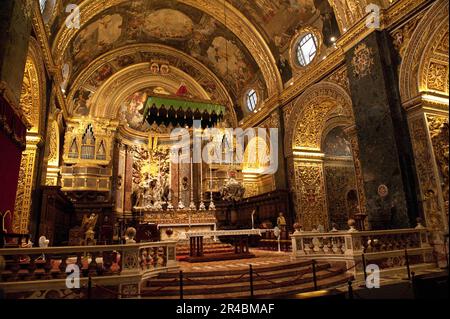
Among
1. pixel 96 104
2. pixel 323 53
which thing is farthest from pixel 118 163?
pixel 323 53

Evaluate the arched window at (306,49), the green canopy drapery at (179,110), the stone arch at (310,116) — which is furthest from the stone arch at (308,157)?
the green canopy drapery at (179,110)

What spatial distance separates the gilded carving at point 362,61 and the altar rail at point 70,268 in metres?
7.79

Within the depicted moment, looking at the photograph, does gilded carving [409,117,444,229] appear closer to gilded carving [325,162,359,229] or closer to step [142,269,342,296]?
step [142,269,342,296]

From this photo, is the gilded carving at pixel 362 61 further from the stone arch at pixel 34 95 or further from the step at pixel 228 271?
the stone arch at pixel 34 95

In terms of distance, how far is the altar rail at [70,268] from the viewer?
4324 millimetres

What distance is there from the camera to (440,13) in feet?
23.5

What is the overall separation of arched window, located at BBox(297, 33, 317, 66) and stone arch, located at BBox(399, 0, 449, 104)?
4263 millimetres

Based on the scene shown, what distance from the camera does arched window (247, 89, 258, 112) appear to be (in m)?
15.7

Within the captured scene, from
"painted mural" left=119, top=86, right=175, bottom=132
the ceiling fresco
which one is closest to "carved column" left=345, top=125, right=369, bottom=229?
the ceiling fresco

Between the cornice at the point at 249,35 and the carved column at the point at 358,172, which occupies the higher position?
the cornice at the point at 249,35

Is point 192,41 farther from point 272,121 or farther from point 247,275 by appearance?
point 247,275

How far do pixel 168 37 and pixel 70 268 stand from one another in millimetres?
14172

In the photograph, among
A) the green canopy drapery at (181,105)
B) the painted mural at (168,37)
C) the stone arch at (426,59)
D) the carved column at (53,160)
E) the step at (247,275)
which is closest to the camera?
the step at (247,275)

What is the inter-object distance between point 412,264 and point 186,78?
47.4ft
